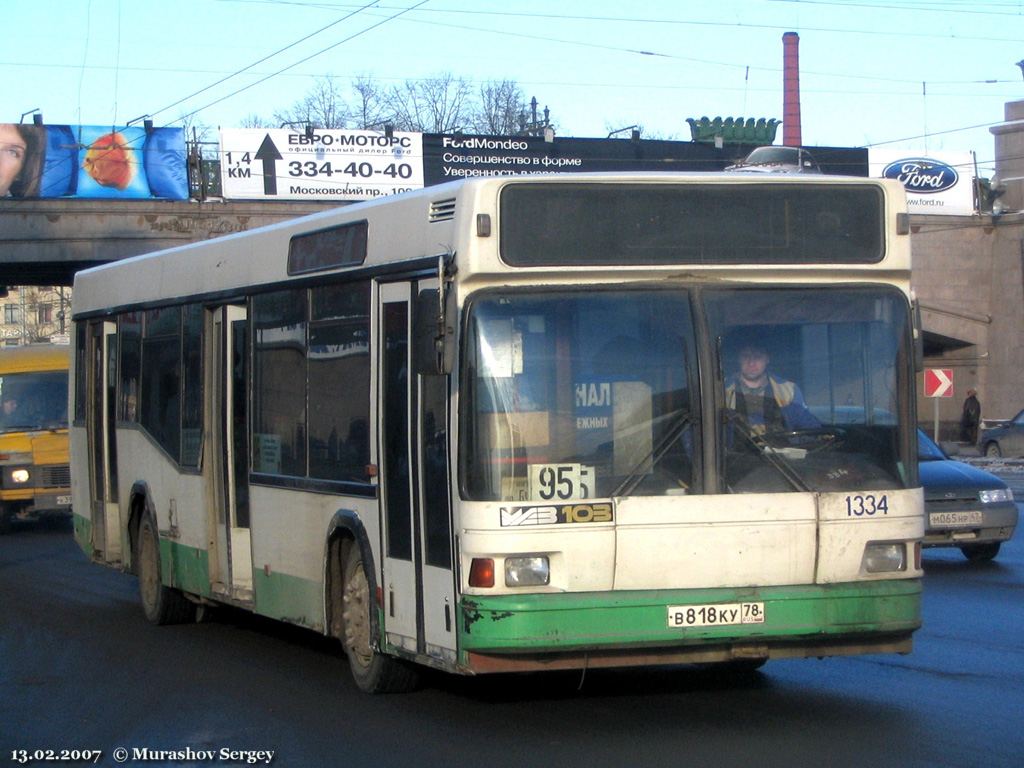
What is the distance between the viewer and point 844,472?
293 inches

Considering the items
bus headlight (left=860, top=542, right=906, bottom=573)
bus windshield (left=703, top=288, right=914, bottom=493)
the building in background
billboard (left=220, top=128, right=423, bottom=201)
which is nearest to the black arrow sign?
billboard (left=220, top=128, right=423, bottom=201)

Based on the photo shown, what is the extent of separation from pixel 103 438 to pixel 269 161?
1150 inches

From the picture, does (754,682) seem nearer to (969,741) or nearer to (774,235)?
(969,741)

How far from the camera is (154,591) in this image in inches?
482

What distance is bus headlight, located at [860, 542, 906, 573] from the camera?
741 cm

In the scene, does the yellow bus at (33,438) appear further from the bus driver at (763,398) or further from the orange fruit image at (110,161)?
the orange fruit image at (110,161)

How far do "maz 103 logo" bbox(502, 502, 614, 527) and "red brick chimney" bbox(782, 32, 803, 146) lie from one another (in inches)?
2100

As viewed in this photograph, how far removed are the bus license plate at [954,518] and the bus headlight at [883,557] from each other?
7.74m

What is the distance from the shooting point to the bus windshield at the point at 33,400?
22.9 metres

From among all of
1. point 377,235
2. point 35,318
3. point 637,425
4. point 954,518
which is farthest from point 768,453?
point 35,318

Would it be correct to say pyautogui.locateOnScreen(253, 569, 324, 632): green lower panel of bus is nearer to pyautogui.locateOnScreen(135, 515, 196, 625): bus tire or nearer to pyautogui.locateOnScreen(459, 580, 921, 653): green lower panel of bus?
pyautogui.locateOnScreen(459, 580, 921, 653): green lower panel of bus

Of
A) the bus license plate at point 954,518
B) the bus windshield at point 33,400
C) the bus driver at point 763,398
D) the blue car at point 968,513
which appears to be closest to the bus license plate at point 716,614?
the bus driver at point 763,398

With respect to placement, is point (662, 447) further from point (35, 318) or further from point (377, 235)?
point (35, 318)

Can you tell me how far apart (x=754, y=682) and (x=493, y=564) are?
2.38 meters
